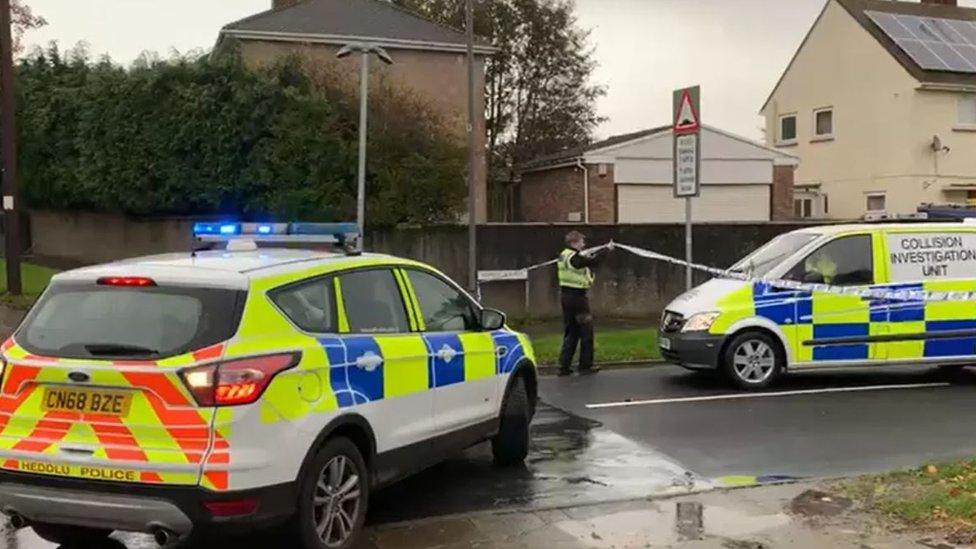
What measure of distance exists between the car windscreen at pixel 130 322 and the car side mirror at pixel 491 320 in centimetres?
235

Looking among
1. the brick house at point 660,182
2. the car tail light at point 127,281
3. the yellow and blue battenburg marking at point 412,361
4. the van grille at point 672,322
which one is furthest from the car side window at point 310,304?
the brick house at point 660,182

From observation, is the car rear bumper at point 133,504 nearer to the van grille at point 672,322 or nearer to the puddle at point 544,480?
the puddle at point 544,480

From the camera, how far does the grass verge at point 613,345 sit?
514 inches

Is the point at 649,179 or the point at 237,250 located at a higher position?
the point at 649,179

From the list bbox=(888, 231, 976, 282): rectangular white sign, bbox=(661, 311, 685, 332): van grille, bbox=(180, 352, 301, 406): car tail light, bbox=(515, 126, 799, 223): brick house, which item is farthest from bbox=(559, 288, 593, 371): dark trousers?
bbox=(515, 126, 799, 223): brick house

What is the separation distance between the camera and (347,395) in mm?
5297

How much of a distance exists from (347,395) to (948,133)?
2895 centimetres

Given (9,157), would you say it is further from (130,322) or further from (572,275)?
(130,322)

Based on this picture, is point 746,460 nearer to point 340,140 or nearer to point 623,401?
point 623,401

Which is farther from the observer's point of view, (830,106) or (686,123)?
(830,106)

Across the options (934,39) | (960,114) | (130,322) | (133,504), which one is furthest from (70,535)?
(934,39)

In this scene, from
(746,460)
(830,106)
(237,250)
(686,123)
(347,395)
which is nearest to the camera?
(347,395)

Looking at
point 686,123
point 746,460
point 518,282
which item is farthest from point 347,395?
point 518,282

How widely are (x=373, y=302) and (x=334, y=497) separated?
1207 mm
